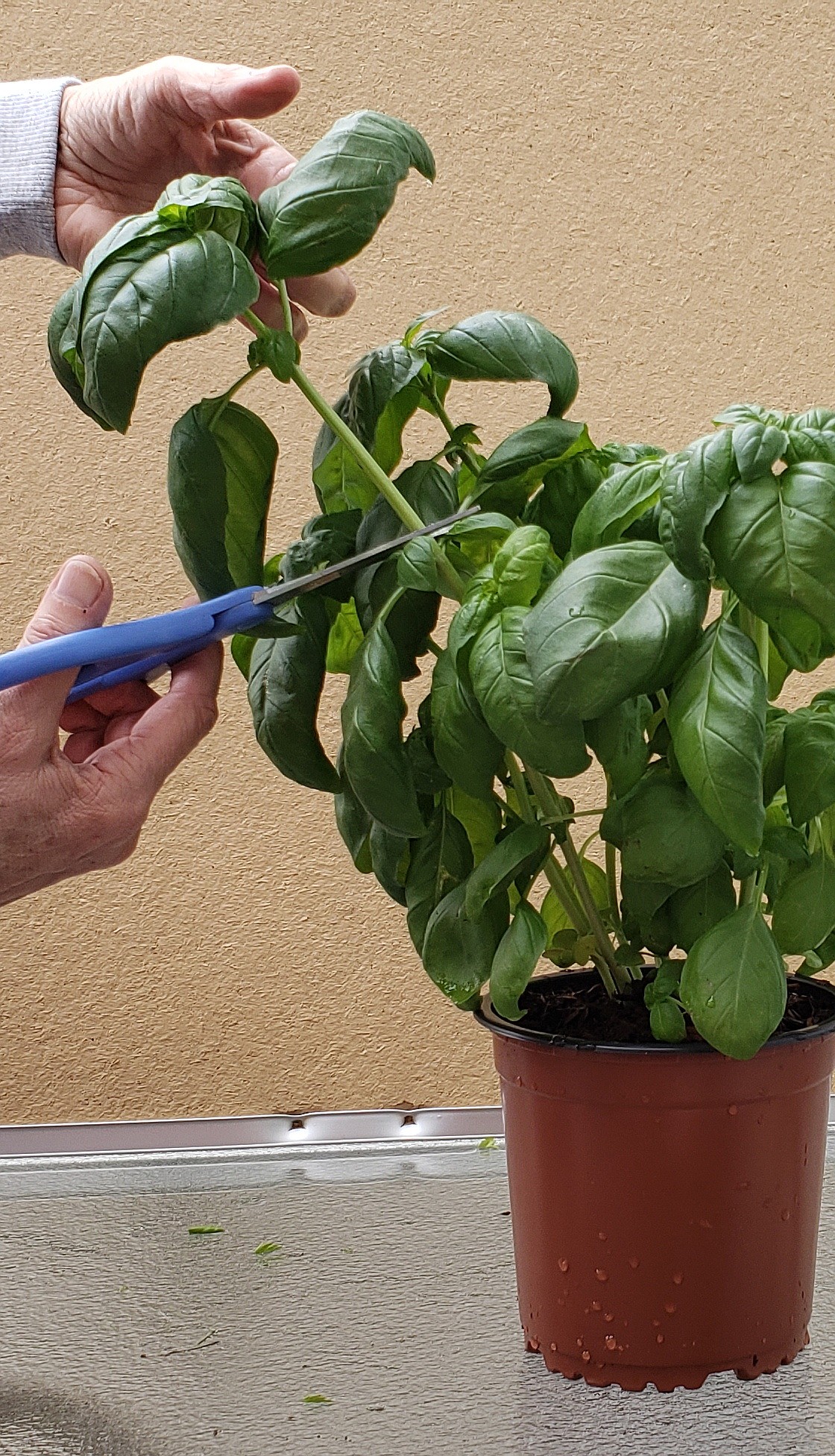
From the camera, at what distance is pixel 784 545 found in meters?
0.43

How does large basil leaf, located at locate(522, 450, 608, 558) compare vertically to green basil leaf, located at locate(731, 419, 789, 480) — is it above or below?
below

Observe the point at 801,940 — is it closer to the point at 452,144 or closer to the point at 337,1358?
the point at 337,1358

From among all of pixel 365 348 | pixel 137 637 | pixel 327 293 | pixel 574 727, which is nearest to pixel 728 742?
pixel 574 727

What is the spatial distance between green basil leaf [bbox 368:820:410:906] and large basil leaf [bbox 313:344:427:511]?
159 mm

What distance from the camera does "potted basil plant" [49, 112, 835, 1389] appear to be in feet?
1.45

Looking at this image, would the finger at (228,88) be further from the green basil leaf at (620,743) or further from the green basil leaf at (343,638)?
the green basil leaf at (620,743)

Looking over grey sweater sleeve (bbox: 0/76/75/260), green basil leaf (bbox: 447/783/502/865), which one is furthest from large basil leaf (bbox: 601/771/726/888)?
grey sweater sleeve (bbox: 0/76/75/260)

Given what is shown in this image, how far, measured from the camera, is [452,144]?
1199 mm

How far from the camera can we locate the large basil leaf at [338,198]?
480mm

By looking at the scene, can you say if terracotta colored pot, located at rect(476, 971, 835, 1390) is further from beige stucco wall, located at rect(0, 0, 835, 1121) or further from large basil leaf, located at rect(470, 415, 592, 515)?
beige stucco wall, located at rect(0, 0, 835, 1121)

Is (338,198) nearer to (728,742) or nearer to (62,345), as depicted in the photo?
(62,345)

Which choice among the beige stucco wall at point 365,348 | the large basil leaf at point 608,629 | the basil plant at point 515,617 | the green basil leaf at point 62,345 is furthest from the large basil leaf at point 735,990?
the beige stucco wall at point 365,348

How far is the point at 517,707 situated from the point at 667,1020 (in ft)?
0.51

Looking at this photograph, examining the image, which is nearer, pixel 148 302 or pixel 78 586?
pixel 148 302
